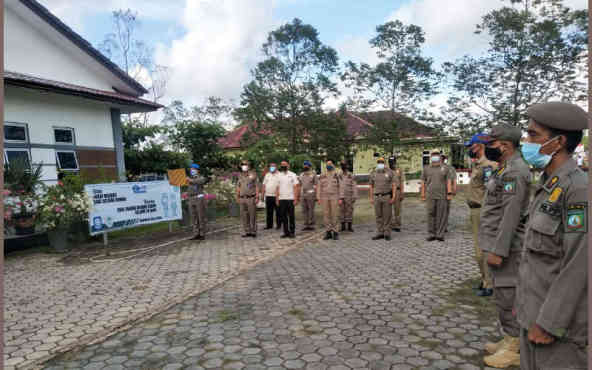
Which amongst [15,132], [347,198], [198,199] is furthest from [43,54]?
[347,198]

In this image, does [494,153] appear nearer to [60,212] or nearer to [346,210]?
[346,210]

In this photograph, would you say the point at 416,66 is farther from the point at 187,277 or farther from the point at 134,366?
the point at 134,366

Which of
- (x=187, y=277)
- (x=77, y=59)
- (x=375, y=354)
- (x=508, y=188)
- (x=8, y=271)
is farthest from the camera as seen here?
(x=77, y=59)

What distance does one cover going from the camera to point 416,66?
24.1 metres

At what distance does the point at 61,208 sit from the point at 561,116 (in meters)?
9.20

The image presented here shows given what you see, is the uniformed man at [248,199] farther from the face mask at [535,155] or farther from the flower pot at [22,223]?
the face mask at [535,155]

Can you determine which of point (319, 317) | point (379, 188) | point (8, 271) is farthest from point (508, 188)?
point (8, 271)

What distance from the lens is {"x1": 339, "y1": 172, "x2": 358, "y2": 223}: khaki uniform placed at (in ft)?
37.1

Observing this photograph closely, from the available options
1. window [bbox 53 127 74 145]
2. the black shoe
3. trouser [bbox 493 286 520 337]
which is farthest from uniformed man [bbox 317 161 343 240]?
window [bbox 53 127 74 145]

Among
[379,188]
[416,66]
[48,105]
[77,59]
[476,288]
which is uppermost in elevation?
[416,66]

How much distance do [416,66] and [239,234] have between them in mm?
18203

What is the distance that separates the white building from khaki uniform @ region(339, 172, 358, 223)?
7.34 meters

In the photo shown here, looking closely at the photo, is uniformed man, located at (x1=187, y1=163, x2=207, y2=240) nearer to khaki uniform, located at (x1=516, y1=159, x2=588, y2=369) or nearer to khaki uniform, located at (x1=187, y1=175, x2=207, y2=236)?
khaki uniform, located at (x1=187, y1=175, x2=207, y2=236)

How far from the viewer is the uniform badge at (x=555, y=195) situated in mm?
2021
